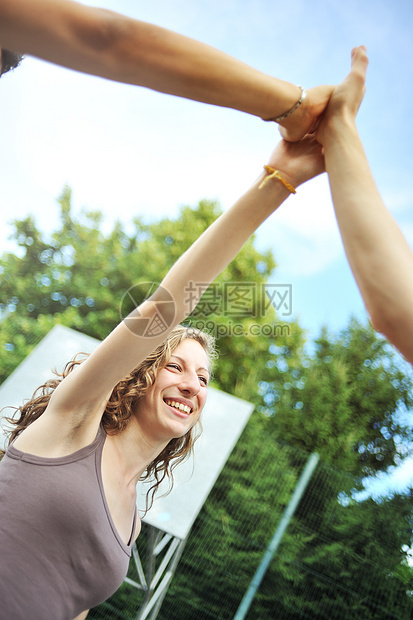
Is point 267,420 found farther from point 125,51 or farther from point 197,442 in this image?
point 125,51

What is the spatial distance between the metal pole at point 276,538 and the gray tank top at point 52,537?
13.3 feet

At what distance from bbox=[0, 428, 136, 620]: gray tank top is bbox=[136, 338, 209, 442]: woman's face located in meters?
0.26

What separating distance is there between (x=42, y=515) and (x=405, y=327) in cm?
73

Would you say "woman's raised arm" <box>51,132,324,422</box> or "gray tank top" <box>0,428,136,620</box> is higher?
"woman's raised arm" <box>51,132,324,422</box>

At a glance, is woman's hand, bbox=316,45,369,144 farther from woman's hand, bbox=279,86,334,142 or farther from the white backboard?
the white backboard

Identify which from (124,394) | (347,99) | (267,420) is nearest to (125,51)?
(347,99)

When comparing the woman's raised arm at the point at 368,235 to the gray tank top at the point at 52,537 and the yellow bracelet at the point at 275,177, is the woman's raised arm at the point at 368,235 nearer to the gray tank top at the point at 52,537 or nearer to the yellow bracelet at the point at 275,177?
the yellow bracelet at the point at 275,177

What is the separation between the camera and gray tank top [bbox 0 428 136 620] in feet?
2.69

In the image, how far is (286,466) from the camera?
16.8 feet

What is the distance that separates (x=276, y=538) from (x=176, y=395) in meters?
4.02

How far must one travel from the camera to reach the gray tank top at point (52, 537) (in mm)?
821

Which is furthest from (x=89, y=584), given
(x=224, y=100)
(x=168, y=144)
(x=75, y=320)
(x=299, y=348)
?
(x=168, y=144)

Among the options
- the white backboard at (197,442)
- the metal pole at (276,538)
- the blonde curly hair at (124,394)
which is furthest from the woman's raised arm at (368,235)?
the metal pole at (276,538)

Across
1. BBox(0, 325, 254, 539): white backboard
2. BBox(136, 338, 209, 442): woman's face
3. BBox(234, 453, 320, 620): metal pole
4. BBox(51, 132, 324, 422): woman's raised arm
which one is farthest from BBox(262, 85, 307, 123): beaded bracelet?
BBox(234, 453, 320, 620): metal pole
